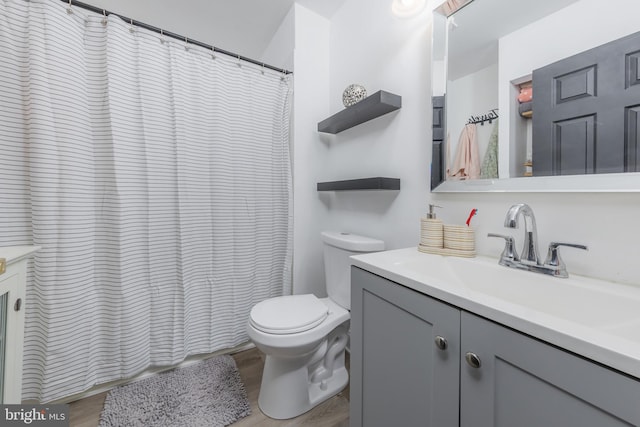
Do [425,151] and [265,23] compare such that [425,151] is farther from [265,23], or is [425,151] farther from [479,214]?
[265,23]

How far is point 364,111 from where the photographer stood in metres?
1.36

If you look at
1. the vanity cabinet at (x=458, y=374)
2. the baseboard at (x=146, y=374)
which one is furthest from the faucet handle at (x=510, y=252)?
the baseboard at (x=146, y=374)

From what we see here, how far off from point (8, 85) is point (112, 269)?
89 cm

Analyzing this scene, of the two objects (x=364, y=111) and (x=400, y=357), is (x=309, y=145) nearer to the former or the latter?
(x=364, y=111)

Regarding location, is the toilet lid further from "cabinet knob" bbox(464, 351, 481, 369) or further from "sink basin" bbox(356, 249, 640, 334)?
"cabinet knob" bbox(464, 351, 481, 369)

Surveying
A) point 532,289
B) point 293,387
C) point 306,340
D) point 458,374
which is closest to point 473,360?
point 458,374

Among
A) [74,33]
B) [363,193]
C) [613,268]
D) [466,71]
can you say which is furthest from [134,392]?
[466,71]

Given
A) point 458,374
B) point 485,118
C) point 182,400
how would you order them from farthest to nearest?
1. point 182,400
2. point 485,118
3. point 458,374

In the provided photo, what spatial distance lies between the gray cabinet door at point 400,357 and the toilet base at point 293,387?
381 millimetres

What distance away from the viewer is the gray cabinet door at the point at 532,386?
365mm

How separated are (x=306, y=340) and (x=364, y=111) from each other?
118 centimetres

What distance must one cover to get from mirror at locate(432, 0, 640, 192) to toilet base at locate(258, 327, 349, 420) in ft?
3.48

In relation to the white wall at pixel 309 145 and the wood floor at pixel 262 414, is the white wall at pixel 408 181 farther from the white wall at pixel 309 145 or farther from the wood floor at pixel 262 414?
the wood floor at pixel 262 414

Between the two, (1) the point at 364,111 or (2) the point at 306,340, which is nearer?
(2) the point at 306,340
